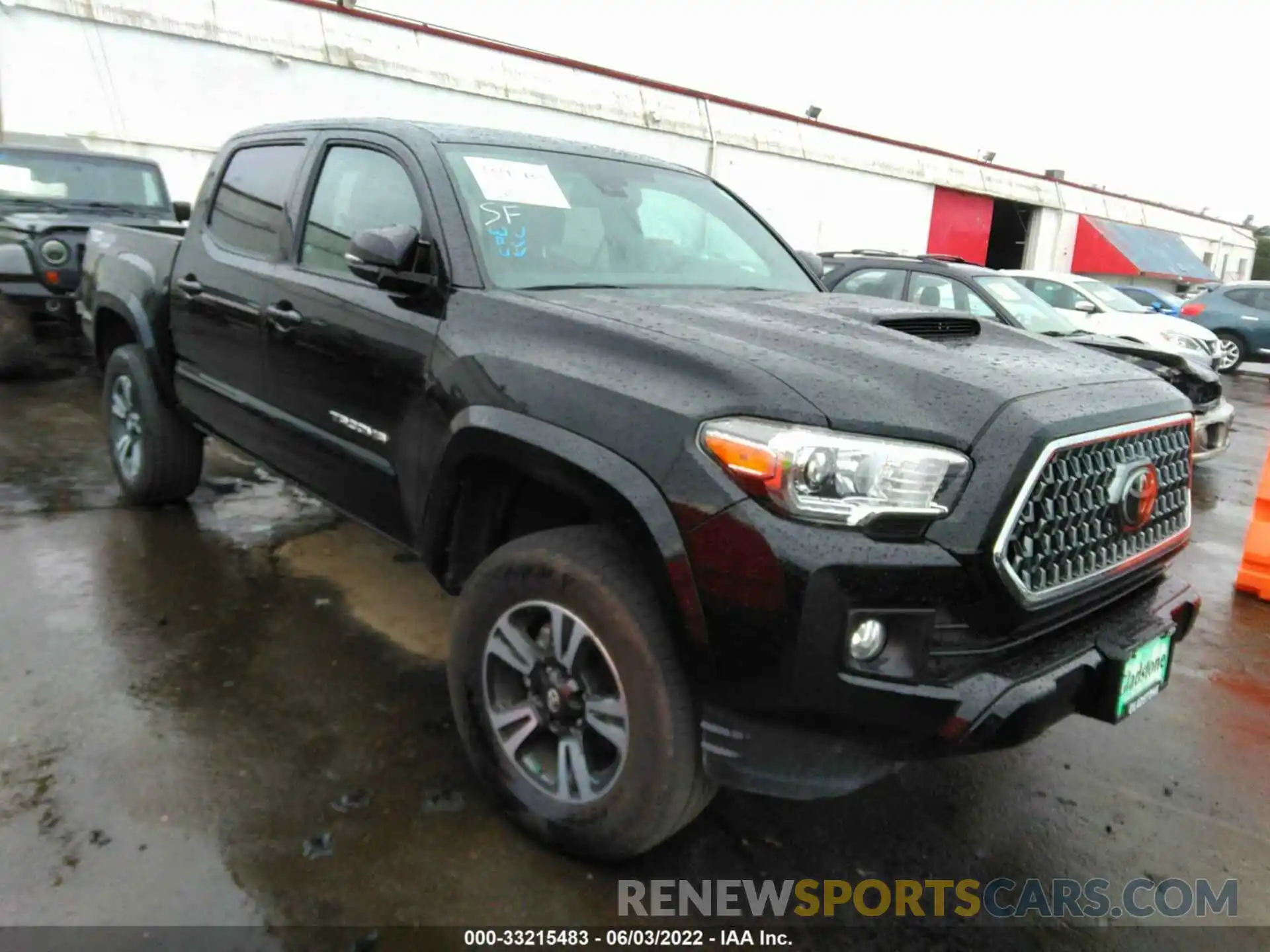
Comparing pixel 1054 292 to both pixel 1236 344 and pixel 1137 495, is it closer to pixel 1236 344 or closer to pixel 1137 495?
pixel 1236 344

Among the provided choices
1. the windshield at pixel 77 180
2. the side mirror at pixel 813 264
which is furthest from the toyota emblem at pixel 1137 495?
the windshield at pixel 77 180

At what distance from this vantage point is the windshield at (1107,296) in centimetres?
1062

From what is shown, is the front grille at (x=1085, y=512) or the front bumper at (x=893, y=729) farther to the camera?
the front grille at (x=1085, y=512)

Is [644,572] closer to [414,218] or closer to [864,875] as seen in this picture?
[864,875]

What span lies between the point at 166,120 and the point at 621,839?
552 inches

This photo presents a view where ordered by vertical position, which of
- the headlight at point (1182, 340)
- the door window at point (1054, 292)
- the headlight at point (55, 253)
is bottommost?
the headlight at point (1182, 340)

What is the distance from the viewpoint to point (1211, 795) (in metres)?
2.93

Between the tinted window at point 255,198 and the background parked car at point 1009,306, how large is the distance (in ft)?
14.9

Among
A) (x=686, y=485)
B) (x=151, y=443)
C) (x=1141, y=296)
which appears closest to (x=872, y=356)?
(x=686, y=485)

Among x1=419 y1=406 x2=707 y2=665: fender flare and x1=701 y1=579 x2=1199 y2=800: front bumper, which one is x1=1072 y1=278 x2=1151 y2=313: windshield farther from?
x1=419 y1=406 x2=707 y2=665: fender flare

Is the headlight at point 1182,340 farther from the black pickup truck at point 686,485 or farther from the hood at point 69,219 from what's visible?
the hood at point 69,219

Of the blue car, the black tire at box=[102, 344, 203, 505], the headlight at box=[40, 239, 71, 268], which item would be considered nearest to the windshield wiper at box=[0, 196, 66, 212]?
the headlight at box=[40, 239, 71, 268]

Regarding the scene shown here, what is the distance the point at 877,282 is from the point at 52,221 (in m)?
7.00

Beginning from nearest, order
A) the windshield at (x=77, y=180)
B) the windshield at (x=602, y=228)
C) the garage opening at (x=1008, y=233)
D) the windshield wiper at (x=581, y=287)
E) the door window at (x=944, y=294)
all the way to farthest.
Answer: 1. the windshield wiper at (x=581, y=287)
2. the windshield at (x=602, y=228)
3. the door window at (x=944, y=294)
4. the windshield at (x=77, y=180)
5. the garage opening at (x=1008, y=233)
